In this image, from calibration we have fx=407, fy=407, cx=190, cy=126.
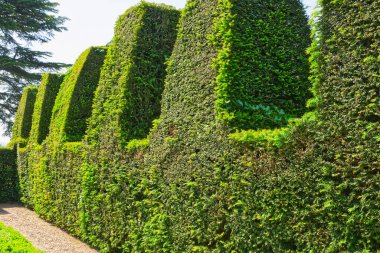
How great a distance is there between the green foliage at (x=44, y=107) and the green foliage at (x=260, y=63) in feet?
35.2

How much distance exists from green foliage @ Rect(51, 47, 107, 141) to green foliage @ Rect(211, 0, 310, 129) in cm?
675

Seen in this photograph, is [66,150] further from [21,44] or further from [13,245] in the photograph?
[21,44]

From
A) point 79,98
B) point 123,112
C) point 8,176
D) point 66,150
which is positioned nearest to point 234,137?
point 123,112

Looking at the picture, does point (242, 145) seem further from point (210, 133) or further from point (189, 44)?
point (189, 44)

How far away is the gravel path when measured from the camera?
368 inches

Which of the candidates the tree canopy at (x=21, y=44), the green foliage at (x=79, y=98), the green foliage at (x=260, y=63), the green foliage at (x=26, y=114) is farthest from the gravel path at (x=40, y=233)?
the tree canopy at (x=21, y=44)

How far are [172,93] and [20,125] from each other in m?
13.3

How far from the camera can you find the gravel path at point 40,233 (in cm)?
936

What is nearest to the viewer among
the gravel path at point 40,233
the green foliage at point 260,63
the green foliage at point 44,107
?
the green foliage at point 260,63

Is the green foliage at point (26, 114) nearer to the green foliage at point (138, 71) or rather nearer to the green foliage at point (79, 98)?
the green foliage at point (79, 98)

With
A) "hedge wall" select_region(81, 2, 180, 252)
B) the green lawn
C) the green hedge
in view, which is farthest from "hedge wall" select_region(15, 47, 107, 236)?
the green hedge

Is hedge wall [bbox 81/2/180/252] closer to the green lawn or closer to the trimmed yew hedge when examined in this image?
the trimmed yew hedge

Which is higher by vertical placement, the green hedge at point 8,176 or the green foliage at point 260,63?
the green foliage at point 260,63

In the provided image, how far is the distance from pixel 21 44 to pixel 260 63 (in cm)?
2621
